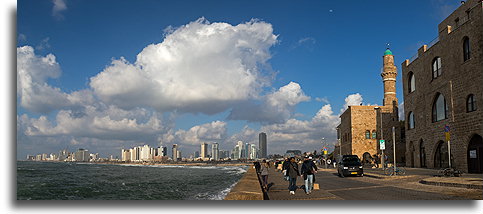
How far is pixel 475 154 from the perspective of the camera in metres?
24.4

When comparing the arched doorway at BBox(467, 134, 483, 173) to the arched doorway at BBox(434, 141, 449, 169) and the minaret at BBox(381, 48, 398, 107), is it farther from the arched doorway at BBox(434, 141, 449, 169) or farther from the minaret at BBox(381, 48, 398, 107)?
the minaret at BBox(381, 48, 398, 107)

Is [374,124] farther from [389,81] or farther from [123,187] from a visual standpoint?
[123,187]

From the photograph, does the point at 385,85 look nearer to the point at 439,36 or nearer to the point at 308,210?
the point at 439,36

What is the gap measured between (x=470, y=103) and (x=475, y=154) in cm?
332

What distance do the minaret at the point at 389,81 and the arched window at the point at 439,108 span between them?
76.3 ft

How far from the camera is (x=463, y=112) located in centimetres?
2544

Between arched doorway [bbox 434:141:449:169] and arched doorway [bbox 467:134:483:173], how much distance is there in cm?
388

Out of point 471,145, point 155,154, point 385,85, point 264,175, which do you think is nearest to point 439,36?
point 471,145

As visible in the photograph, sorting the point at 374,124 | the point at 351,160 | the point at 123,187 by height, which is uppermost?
the point at 374,124

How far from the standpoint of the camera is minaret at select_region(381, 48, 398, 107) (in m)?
53.6

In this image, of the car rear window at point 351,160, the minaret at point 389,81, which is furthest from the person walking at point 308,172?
the minaret at point 389,81

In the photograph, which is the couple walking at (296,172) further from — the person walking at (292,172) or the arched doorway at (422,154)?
the arched doorway at (422,154)

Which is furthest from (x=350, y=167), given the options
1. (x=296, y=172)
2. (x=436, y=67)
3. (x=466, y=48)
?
(x=296, y=172)

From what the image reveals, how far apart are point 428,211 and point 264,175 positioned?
8203 mm
